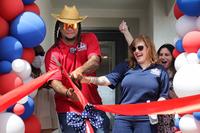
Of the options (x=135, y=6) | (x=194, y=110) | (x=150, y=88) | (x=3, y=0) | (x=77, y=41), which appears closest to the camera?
(x=194, y=110)

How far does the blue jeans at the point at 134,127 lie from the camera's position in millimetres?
3297

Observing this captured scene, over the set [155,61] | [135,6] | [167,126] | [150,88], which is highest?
[135,6]

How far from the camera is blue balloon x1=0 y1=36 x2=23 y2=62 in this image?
9.30ft

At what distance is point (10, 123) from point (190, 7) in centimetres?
142

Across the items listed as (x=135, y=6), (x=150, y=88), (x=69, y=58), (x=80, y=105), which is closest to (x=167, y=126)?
(x=150, y=88)

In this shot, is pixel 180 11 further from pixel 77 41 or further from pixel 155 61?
pixel 77 41

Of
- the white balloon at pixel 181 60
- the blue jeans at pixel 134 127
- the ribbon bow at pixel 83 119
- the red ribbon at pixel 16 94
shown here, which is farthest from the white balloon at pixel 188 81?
the red ribbon at pixel 16 94

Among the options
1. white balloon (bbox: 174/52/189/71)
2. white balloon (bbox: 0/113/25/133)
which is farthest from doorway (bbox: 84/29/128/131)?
white balloon (bbox: 0/113/25/133)

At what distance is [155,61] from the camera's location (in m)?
3.44

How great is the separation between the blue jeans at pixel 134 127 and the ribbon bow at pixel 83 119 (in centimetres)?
14

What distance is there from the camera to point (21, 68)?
9.36 ft

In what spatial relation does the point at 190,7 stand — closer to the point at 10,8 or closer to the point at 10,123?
the point at 10,8

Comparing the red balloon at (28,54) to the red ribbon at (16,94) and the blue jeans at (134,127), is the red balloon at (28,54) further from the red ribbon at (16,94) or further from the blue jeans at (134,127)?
the blue jeans at (134,127)

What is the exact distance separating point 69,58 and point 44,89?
14.7 inches
